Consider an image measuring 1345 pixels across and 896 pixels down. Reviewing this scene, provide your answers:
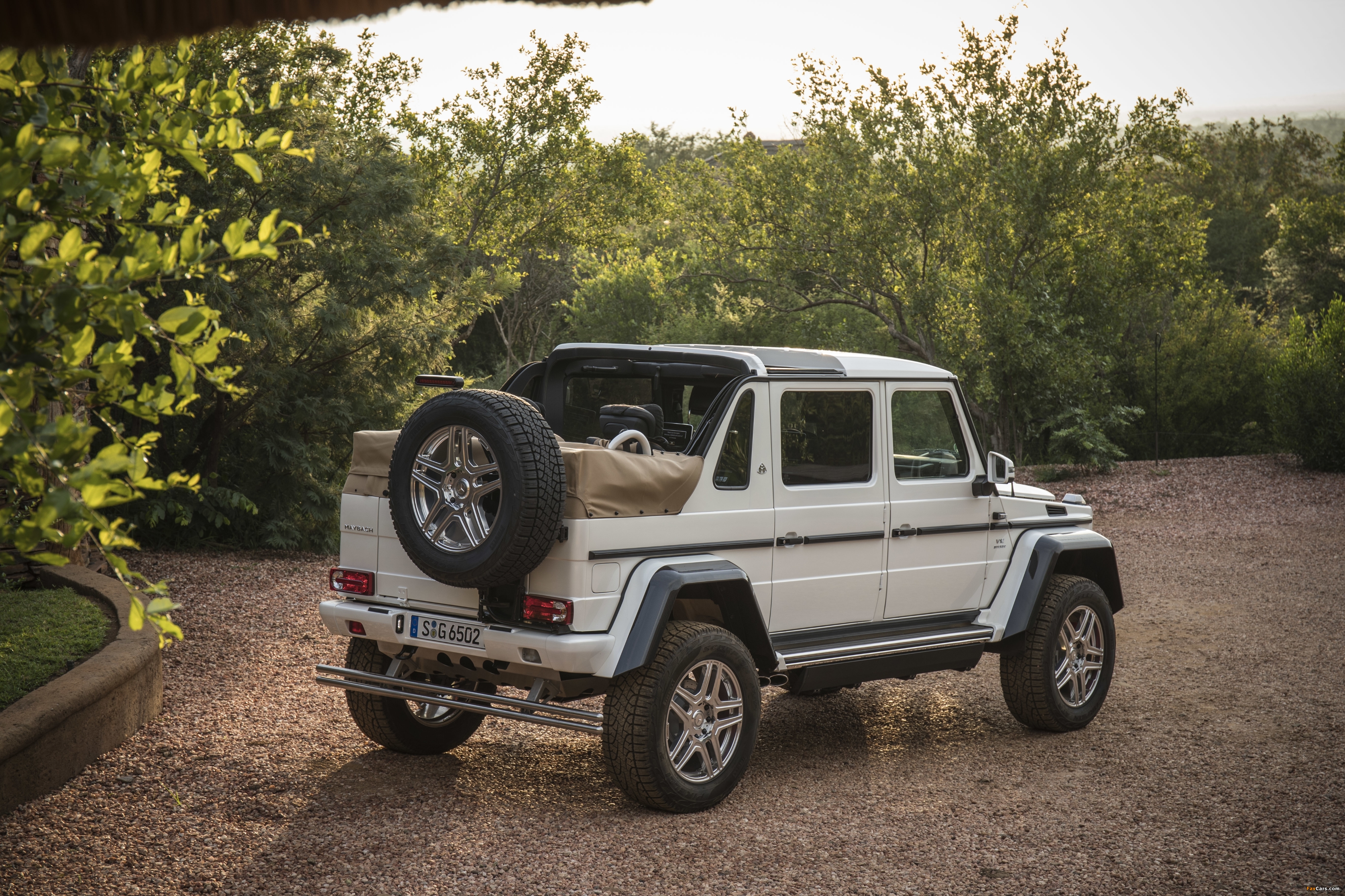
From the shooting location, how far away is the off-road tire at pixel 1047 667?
678cm

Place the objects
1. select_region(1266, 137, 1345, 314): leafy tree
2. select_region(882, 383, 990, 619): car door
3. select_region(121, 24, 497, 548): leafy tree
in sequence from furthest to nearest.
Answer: select_region(1266, 137, 1345, 314): leafy tree, select_region(121, 24, 497, 548): leafy tree, select_region(882, 383, 990, 619): car door

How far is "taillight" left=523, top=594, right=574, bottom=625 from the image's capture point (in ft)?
16.4

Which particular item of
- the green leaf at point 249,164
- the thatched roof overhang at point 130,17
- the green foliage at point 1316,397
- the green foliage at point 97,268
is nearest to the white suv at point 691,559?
the green foliage at point 97,268

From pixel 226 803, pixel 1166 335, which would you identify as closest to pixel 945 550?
pixel 226 803

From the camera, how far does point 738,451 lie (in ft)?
18.9

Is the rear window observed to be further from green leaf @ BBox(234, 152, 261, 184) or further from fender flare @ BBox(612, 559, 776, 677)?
green leaf @ BBox(234, 152, 261, 184)

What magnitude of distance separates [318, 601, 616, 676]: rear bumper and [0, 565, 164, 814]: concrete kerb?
103 cm

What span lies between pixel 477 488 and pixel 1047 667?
11.8ft

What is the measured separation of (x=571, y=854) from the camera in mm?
4762

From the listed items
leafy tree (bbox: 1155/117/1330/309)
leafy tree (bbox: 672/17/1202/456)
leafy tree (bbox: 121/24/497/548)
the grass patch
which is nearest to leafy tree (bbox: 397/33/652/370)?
leafy tree (bbox: 672/17/1202/456)

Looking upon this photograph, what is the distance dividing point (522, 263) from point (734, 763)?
31.6m

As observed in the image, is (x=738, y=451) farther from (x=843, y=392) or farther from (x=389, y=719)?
(x=389, y=719)

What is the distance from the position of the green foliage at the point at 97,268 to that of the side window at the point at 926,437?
4108 mm

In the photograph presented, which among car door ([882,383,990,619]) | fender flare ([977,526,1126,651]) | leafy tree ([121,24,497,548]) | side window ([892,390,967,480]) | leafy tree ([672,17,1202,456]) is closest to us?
car door ([882,383,990,619])
